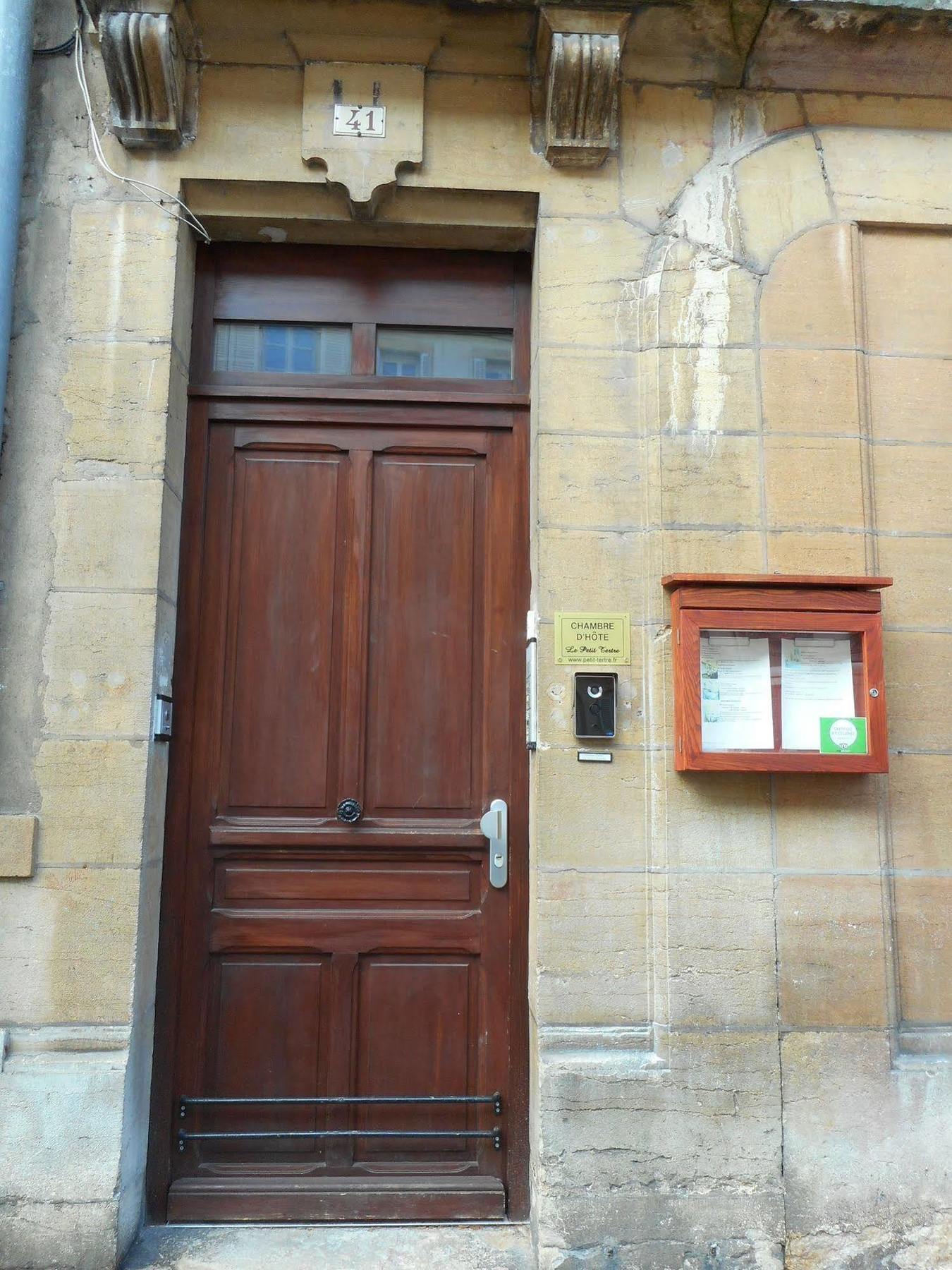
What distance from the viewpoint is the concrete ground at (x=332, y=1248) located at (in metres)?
3.00

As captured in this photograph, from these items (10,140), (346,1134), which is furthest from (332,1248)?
(10,140)

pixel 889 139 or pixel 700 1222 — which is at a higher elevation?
pixel 889 139

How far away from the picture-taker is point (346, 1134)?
331 cm

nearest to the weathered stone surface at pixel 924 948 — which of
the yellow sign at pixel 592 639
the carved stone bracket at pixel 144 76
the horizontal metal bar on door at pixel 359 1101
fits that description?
the yellow sign at pixel 592 639

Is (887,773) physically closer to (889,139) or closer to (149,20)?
(889,139)

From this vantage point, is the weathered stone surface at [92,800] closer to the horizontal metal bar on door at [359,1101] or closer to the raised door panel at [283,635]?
the raised door panel at [283,635]

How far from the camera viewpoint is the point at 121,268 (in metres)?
3.41

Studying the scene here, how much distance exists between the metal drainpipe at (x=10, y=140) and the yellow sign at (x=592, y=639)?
2094 millimetres

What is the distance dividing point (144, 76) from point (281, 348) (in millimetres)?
1016

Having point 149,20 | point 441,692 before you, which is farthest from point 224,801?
point 149,20

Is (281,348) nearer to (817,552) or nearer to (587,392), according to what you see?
(587,392)

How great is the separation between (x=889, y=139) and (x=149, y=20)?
2.74 m

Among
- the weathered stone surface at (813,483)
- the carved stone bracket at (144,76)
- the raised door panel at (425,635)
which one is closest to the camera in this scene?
Result: the carved stone bracket at (144,76)

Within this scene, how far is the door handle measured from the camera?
11.2 ft
